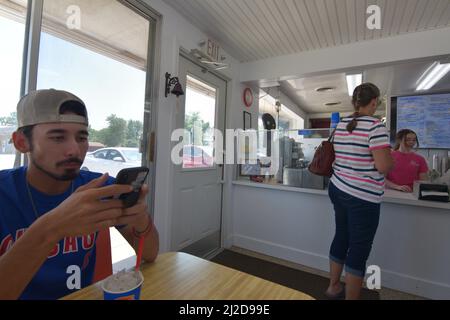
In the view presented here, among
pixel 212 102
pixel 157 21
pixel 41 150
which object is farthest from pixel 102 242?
pixel 212 102

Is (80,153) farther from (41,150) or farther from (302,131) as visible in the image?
(302,131)

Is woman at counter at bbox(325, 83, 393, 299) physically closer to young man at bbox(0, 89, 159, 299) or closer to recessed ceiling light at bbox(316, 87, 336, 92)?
young man at bbox(0, 89, 159, 299)

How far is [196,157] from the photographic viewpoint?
7.70 ft

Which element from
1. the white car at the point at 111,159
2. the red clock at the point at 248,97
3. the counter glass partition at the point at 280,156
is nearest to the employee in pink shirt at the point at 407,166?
the counter glass partition at the point at 280,156

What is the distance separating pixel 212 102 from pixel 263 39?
0.82 metres

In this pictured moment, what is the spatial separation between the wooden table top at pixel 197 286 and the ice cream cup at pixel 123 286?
124 mm

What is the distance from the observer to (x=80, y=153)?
2.42 ft

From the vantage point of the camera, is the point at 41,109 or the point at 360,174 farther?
the point at 360,174

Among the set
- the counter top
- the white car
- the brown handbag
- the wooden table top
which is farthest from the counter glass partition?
the wooden table top

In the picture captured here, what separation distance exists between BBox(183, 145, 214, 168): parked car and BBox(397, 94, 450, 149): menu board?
287 cm

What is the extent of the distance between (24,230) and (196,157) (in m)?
1.71

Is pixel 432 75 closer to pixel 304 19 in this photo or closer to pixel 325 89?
pixel 325 89

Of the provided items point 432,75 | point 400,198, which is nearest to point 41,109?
point 400,198

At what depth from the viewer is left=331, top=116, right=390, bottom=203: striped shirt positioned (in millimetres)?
1406
